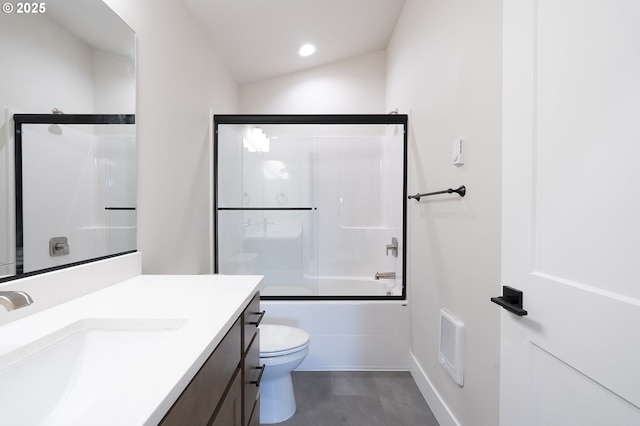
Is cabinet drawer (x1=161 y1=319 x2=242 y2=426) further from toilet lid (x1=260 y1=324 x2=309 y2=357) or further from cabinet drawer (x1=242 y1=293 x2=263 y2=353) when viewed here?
toilet lid (x1=260 y1=324 x2=309 y2=357)

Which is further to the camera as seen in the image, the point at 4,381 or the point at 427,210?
the point at 427,210

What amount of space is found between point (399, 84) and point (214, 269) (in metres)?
2.17

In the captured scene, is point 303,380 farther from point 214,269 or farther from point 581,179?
point 581,179

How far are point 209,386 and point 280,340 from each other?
3.50 feet

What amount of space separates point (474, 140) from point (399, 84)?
147 centimetres

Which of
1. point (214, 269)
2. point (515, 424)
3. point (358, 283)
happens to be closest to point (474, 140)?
point (515, 424)

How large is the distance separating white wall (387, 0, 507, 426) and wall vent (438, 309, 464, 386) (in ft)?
0.10

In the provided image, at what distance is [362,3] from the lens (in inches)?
83.3

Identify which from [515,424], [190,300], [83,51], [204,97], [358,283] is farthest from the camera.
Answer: [358,283]

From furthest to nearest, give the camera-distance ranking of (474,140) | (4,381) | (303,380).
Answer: (303,380)
(474,140)
(4,381)

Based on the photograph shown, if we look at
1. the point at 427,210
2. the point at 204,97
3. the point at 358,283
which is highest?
the point at 204,97

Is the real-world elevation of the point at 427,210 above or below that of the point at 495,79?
below

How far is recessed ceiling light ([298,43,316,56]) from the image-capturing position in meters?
2.62

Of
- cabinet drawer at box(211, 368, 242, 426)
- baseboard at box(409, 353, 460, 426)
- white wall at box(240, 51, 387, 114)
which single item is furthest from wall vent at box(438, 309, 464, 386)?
white wall at box(240, 51, 387, 114)
